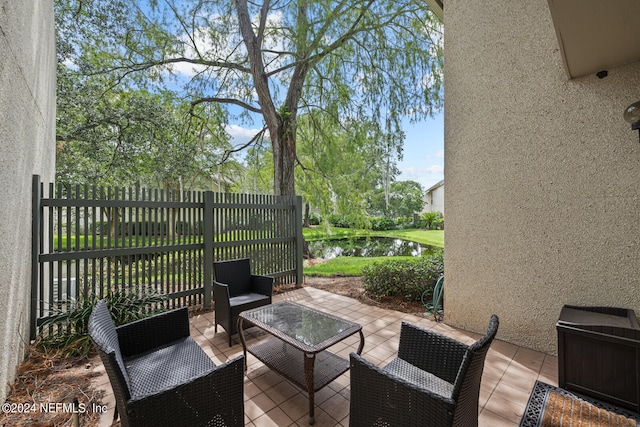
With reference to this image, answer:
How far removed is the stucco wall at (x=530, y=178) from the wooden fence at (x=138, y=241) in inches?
138

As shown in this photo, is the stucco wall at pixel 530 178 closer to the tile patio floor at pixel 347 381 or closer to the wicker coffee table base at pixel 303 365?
the tile patio floor at pixel 347 381

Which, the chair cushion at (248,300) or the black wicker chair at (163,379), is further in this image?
the chair cushion at (248,300)

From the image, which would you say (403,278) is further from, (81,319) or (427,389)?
(81,319)

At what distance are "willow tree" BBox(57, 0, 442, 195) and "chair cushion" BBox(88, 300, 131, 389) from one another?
5.76 meters

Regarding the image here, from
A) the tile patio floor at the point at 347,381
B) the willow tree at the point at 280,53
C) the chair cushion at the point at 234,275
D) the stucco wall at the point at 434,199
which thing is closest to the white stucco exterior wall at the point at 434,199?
the stucco wall at the point at 434,199

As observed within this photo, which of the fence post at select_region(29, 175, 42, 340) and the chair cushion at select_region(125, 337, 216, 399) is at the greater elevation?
the fence post at select_region(29, 175, 42, 340)

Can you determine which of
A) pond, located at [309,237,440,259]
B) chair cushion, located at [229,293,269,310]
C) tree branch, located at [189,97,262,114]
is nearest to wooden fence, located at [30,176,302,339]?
chair cushion, located at [229,293,269,310]

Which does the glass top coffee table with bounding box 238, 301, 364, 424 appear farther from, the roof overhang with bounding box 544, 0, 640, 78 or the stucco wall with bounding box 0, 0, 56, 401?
the roof overhang with bounding box 544, 0, 640, 78

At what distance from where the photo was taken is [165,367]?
1996 mm

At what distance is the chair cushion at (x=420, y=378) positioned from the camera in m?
1.81

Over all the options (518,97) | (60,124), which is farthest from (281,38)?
(518,97)

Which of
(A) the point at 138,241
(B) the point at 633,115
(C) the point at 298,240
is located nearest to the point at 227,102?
(C) the point at 298,240

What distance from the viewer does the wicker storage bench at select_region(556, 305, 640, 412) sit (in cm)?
211

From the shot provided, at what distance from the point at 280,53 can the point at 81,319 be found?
731 cm
